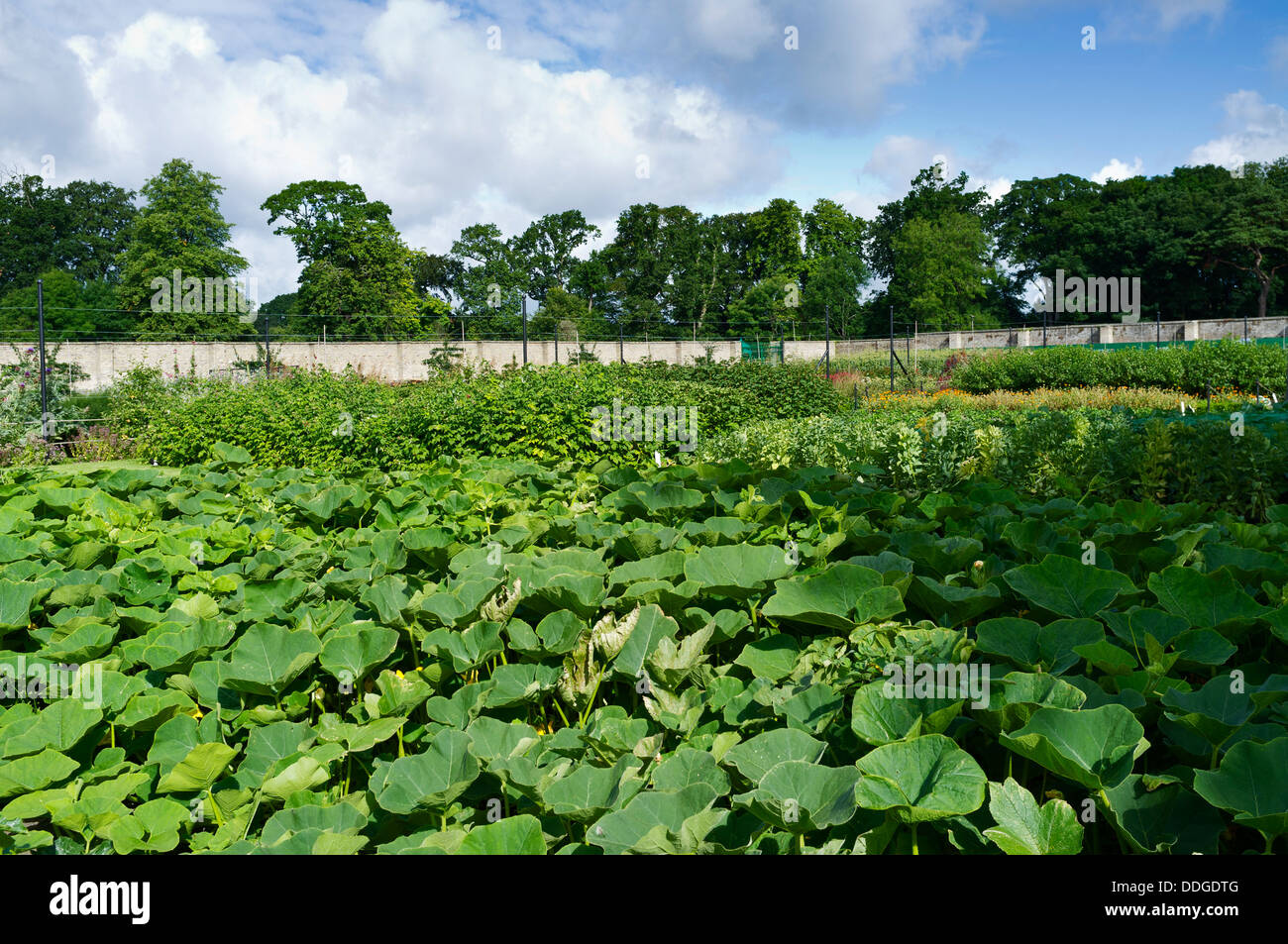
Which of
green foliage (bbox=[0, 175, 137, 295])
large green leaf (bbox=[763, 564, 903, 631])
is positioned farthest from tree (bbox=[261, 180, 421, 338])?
large green leaf (bbox=[763, 564, 903, 631])

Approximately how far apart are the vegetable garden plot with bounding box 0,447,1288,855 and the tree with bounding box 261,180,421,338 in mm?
40586

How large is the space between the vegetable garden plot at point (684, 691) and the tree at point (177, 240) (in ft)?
135

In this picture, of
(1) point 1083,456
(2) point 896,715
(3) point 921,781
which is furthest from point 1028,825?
(1) point 1083,456

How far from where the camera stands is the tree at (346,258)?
1687 inches

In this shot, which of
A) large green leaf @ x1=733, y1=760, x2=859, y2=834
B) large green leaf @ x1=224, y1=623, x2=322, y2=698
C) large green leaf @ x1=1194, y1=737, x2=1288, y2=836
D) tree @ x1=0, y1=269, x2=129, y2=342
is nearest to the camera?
large green leaf @ x1=1194, y1=737, x2=1288, y2=836

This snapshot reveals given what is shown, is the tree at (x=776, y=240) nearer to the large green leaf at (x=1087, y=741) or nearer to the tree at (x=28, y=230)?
the tree at (x=28, y=230)

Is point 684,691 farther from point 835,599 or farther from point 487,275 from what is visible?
point 487,275

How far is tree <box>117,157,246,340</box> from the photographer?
1564 inches

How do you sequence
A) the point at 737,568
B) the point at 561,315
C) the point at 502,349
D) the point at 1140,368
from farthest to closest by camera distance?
the point at 561,315
the point at 502,349
the point at 1140,368
the point at 737,568

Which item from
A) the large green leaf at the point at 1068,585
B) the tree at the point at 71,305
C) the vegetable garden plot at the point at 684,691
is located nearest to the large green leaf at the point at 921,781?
the vegetable garden plot at the point at 684,691

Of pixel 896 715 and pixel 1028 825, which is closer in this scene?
pixel 1028 825

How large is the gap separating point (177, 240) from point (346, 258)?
7.90 m

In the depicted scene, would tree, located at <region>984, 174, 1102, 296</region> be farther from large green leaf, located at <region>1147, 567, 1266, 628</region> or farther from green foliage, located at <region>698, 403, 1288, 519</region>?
large green leaf, located at <region>1147, 567, 1266, 628</region>

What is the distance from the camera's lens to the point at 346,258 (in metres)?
44.8
